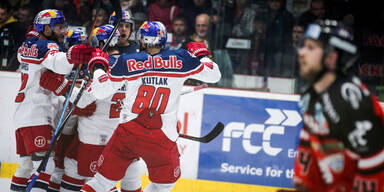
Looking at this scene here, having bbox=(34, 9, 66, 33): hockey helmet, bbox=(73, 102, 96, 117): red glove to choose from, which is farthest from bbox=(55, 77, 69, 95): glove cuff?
bbox=(34, 9, 66, 33): hockey helmet

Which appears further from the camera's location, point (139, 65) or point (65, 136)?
point (65, 136)

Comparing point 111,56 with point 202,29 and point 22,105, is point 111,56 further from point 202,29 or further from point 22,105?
point 202,29

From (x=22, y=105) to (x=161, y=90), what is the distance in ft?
3.80

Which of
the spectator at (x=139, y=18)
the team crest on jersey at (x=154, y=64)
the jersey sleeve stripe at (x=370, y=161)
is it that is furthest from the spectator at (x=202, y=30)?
the jersey sleeve stripe at (x=370, y=161)

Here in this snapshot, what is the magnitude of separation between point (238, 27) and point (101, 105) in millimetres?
1789

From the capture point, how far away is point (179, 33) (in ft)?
16.8

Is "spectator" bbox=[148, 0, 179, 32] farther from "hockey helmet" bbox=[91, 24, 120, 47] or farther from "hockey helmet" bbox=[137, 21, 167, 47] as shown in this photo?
"hockey helmet" bbox=[137, 21, 167, 47]

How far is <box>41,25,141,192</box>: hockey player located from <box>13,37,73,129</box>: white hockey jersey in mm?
99

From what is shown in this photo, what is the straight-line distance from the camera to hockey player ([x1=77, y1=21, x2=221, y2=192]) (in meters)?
3.20

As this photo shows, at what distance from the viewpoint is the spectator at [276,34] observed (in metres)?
4.84

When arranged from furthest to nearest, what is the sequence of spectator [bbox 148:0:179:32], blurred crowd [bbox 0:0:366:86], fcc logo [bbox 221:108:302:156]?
spectator [bbox 148:0:179:32] → blurred crowd [bbox 0:0:366:86] → fcc logo [bbox 221:108:302:156]

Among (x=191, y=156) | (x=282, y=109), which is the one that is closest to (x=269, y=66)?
(x=282, y=109)

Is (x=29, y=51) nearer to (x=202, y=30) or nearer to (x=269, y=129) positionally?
(x=202, y=30)

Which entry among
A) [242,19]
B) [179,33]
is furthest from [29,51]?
[242,19]
